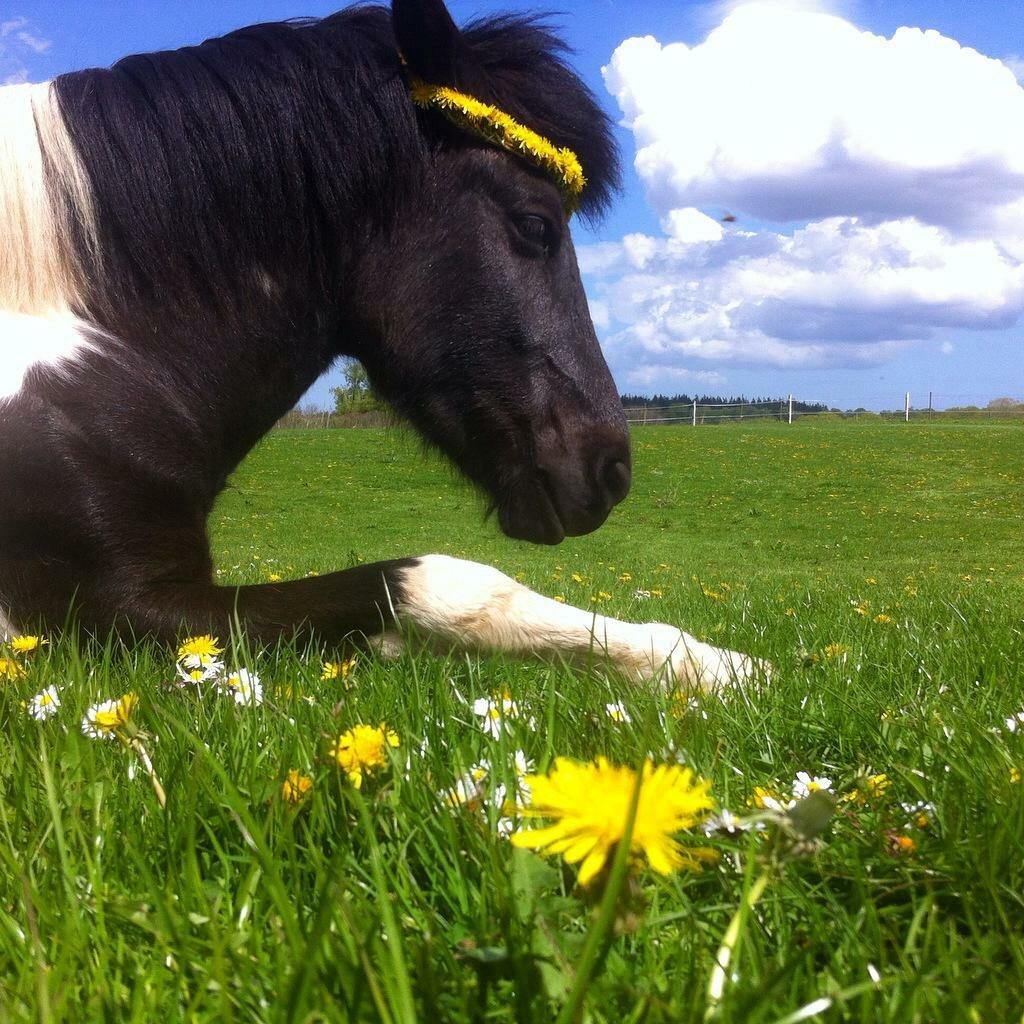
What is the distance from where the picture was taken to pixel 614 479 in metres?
3.44

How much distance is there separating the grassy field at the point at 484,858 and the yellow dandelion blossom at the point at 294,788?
2 cm

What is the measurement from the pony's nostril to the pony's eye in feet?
2.84

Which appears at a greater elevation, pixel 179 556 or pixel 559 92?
pixel 559 92

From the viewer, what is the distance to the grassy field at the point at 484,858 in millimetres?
786

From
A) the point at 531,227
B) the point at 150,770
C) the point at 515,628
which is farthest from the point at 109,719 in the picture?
the point at 531,227

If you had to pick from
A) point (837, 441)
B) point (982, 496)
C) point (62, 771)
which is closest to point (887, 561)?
point (982, 496)

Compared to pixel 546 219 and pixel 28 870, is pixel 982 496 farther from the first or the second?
pixel 28 870

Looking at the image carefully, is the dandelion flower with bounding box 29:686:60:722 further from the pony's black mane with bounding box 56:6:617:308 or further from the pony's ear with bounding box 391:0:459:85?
the pony's ear with bounding box 391:0:459:85

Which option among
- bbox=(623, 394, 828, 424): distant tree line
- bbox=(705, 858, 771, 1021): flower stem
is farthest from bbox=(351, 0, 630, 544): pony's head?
bbox=(623, 394, 828, 424): distant tree line

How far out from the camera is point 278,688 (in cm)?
206

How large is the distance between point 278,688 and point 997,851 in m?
1.46

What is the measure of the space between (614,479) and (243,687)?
71.8 inches

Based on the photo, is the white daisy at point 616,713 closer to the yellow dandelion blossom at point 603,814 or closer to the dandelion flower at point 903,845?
the dandelion flower at point 903,845

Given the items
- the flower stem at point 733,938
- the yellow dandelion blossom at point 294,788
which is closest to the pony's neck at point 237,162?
the yellow dandelion blossom at point 294,788
